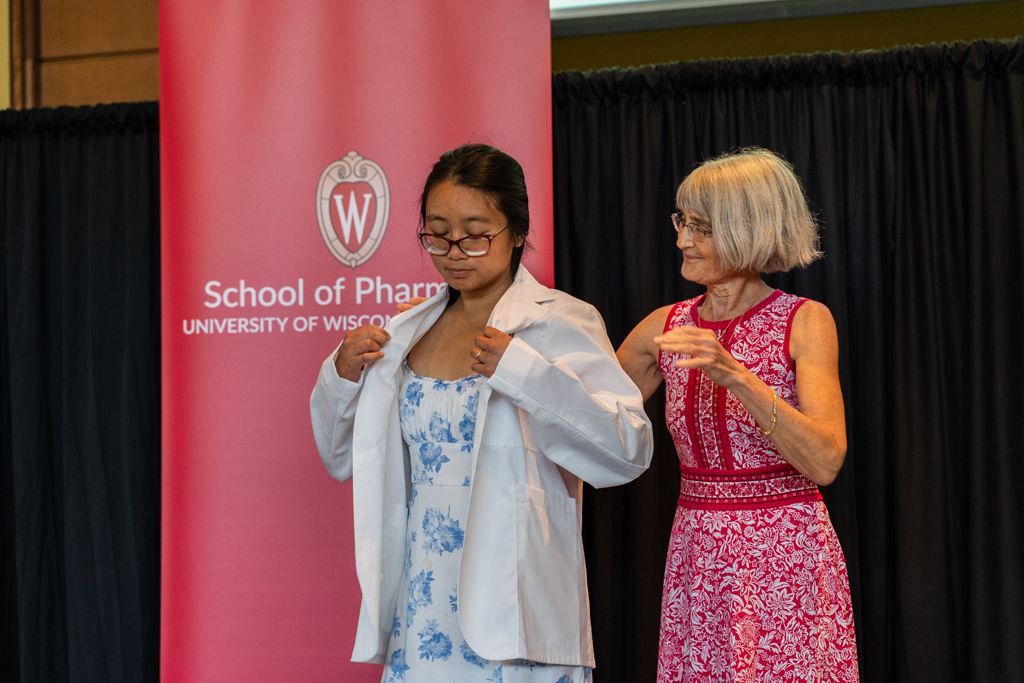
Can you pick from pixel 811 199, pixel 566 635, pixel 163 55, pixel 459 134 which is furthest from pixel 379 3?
pixel 566 635

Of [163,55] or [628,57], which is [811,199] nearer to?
[628,57]

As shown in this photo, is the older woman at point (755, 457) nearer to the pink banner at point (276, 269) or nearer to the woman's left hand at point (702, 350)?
the woman's left hand at point (702, 350)

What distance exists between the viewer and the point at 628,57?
11.1 feet

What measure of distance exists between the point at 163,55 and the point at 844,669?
2460 mm

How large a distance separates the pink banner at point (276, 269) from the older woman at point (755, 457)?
91cm

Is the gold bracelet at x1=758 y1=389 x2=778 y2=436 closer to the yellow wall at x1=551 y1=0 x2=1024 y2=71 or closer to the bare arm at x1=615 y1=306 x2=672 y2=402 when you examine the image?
the bare arm at x1=615 y1=306 x2=672 y2=402

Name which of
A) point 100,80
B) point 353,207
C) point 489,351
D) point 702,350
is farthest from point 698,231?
point 100,80

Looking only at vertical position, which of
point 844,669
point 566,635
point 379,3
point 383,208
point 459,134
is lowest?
point 844,669

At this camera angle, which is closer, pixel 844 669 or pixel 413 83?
pixel 844 669

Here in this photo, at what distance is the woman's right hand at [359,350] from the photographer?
1686 mm

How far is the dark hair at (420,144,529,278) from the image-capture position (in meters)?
1.64

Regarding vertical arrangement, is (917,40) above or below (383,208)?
above

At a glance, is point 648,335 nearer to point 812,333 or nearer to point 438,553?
point 812,333

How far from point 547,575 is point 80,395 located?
2.57 meters
